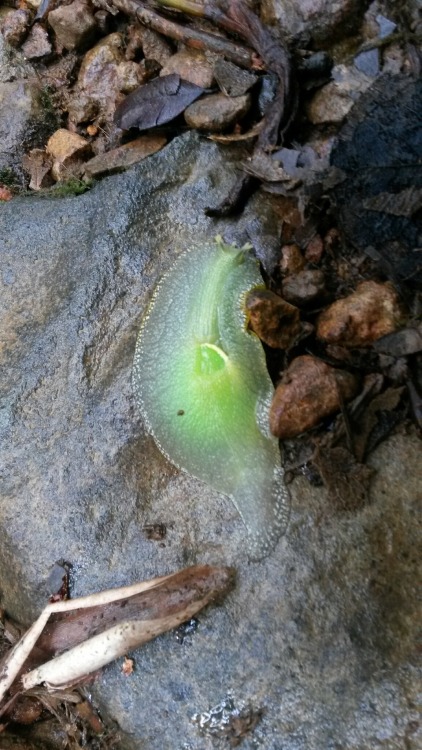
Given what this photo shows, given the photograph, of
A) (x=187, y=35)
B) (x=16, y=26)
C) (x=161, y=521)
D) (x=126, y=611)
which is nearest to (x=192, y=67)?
(x=187, y=35)

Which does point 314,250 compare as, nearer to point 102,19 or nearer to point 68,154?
point 68,154

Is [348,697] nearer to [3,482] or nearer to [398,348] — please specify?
[398,348]

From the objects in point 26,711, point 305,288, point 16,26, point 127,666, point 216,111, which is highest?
point 16,26

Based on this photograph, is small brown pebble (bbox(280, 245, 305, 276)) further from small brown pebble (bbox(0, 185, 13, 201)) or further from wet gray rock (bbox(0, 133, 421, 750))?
small brown pebble (bbox(0, 185, 13, 201))

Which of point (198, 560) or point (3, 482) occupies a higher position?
point (3, 482)

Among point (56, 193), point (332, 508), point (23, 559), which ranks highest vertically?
point (56, 193)

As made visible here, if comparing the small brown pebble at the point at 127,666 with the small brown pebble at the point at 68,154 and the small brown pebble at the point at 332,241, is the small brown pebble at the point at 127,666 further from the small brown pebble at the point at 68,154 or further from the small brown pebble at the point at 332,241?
the small brown pebble at the point at 68,154

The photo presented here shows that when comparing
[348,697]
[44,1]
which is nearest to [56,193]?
[44,1]
